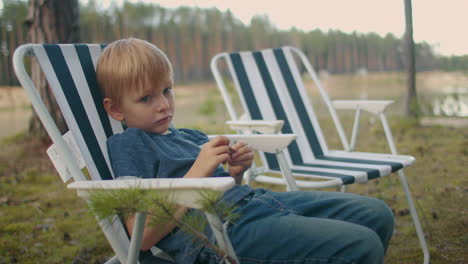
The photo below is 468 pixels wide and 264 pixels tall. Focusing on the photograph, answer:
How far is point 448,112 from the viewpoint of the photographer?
5.91 metres

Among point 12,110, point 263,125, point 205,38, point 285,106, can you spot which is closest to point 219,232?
point 263,125

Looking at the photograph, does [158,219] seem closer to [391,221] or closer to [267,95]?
[391,221]

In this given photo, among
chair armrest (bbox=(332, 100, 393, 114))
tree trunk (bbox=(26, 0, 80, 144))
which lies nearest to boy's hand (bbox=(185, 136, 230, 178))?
chair armrest (bbox=(332, 100, 393, 114))

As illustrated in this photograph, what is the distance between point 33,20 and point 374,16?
5.34 metres

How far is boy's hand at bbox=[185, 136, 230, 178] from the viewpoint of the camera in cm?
136

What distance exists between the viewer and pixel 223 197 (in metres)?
1.54

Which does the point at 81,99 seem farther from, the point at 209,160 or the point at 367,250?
the point at 367,250

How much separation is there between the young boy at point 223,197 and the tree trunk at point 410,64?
15.1 ft

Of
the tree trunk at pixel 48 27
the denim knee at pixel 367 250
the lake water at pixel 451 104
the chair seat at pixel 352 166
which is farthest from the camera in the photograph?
the lake water at pixel 451 104

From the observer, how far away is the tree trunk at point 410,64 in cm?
558

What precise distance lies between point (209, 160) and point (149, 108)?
1.17 ft

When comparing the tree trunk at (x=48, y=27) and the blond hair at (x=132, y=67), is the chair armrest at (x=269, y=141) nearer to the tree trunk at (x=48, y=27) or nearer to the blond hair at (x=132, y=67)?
the blond hair at (x=132, y=67)

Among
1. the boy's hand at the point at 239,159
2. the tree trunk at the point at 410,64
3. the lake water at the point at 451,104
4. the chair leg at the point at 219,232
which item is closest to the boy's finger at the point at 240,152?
the boy's hand at the point at 239,159

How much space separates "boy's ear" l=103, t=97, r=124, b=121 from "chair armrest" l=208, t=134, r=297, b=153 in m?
0.53
